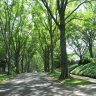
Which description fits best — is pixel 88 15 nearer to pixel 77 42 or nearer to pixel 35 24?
pixel 35 24

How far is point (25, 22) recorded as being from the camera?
186ft

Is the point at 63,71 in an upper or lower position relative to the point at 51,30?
lower

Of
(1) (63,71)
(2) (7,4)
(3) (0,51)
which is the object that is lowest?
(1) (63,71)

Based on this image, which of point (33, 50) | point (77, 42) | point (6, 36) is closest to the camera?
point (6, 36)

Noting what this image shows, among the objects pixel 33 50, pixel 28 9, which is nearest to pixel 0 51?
pixel 33 50

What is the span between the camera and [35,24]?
56.8 metres

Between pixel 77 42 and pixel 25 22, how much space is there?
97.1 ft

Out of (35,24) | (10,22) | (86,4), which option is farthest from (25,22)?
(86,4)

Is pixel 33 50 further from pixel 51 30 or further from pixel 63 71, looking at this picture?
pixel 63 71

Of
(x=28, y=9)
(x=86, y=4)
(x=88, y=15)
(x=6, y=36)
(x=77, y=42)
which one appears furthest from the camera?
(x=77, y=42)

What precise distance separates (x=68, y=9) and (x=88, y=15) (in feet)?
25.3

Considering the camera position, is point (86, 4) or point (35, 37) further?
point (35, 37)

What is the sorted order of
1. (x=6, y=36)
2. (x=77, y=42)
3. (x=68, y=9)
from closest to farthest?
(x=68, y=9) < (x=6, y=36) < (x=77, y=42)

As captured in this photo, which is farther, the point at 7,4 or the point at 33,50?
the point at 33,50
